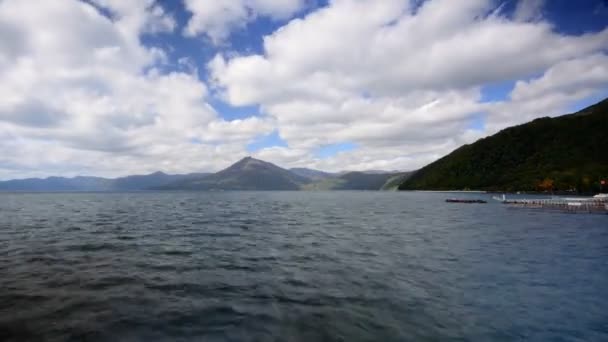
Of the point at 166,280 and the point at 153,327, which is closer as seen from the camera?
the point at 153,327

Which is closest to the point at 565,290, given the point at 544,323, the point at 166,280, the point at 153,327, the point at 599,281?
the point at 599,281

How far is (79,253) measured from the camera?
31906mm

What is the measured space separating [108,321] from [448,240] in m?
40.3

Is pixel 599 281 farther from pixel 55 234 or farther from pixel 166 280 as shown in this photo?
pixel 55 234

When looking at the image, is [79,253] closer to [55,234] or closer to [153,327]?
[55,234]

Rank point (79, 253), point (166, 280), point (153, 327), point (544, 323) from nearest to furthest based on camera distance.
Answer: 1. point (153, 327)
2. point (544, 323)
3. point (166, 280)
4. point (79, 253)

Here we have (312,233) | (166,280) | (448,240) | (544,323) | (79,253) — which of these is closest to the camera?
(544,323)

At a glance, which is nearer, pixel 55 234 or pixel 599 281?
pixel 599 281

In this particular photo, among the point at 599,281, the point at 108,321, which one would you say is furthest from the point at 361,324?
the point at 599,281

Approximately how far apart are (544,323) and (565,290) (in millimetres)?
7631

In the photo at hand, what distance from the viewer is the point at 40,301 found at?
1803 cm

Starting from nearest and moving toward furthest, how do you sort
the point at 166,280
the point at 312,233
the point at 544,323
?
the point at 544,323 → the point at 166,280 → the point at 312,233

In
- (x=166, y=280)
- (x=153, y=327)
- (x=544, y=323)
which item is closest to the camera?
(x=153, y=327)

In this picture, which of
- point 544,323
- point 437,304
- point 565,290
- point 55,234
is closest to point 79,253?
point 55,234
